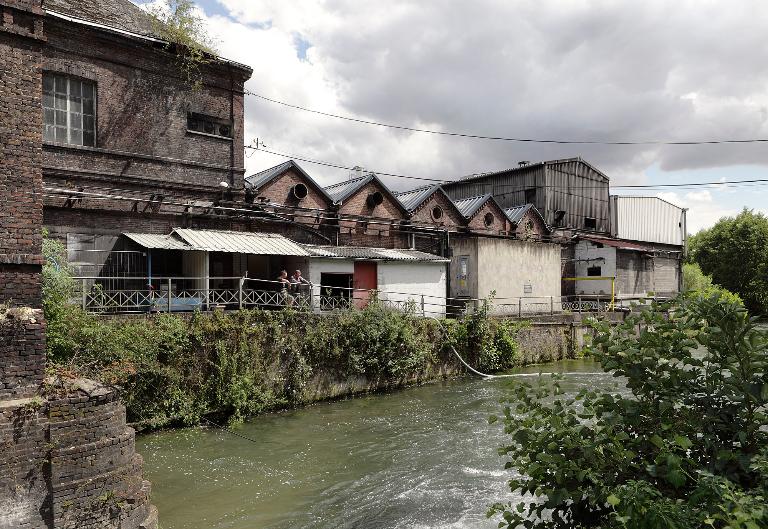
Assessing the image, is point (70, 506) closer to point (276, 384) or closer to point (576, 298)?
point (276, 384)

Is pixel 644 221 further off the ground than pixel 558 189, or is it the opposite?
pixel 558 189

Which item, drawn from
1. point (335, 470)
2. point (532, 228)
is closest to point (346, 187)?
point (532, 228)

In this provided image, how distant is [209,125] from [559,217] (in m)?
26.6

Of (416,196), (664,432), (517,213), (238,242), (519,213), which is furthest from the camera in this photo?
(517,213)

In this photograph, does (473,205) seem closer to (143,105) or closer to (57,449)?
(143,105)

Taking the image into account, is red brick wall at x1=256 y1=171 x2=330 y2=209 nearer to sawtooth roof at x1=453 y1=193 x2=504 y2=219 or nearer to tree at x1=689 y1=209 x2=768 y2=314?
sawtooth roof at x1=453 y1=193 x2=504 y2=219

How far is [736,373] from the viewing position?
336 cm

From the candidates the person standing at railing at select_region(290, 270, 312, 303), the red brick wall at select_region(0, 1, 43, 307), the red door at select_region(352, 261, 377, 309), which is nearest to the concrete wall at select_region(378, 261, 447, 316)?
the red door at select_region(352, 261, 377, 309)

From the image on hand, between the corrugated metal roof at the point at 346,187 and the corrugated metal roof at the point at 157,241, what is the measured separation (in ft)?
32.4

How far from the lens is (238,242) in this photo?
717 inches

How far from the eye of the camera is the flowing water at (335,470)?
870 centimetres

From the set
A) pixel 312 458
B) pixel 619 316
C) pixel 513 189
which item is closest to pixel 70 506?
pixel 312 458

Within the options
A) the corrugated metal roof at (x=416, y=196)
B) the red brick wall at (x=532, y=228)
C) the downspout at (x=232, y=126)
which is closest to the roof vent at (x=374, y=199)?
the corrugated metal roof at (x=416, y=196)

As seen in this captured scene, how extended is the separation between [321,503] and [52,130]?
14.4 meters
